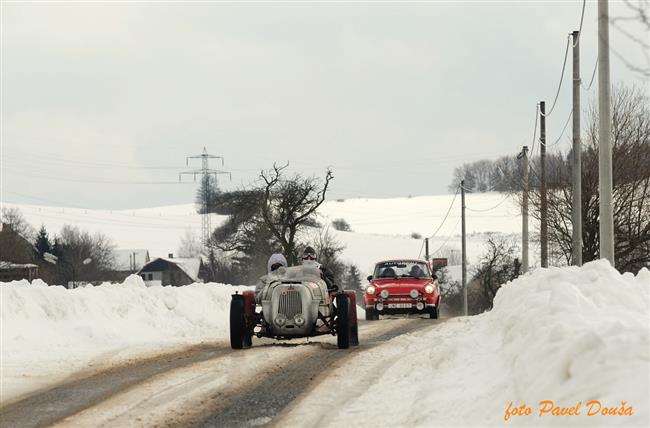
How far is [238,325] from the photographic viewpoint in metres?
13.8

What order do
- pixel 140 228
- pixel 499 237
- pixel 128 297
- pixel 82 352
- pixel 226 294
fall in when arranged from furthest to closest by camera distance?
pixel 140 228, pixel 499 237, pixel 226 294, pixel 128 297, pixel 82 352

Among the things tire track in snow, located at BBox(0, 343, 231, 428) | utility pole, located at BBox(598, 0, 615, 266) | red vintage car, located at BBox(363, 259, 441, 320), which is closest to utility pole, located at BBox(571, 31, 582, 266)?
red vintage car, located at BBox(363, 259, 441, 320)

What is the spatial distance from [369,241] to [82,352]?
92756 millimetres

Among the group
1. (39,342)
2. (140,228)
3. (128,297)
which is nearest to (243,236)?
(128,297)

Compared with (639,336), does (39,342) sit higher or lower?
lower

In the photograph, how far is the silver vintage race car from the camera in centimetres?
1372

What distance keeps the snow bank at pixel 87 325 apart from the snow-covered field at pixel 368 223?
243 ft

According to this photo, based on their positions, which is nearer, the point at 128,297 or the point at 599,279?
the point at 599,279

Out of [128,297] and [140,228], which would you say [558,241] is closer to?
[128,297]

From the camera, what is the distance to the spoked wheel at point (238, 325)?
13.8 m

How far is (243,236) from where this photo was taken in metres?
65.8

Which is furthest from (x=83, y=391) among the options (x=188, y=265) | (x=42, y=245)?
(x=188, y=265)

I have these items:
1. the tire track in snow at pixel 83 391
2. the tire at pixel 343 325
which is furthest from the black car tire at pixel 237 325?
the tire at pixel 343 325

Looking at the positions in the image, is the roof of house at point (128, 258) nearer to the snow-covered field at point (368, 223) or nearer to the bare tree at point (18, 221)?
the snow-covered field at point (368, 223)
